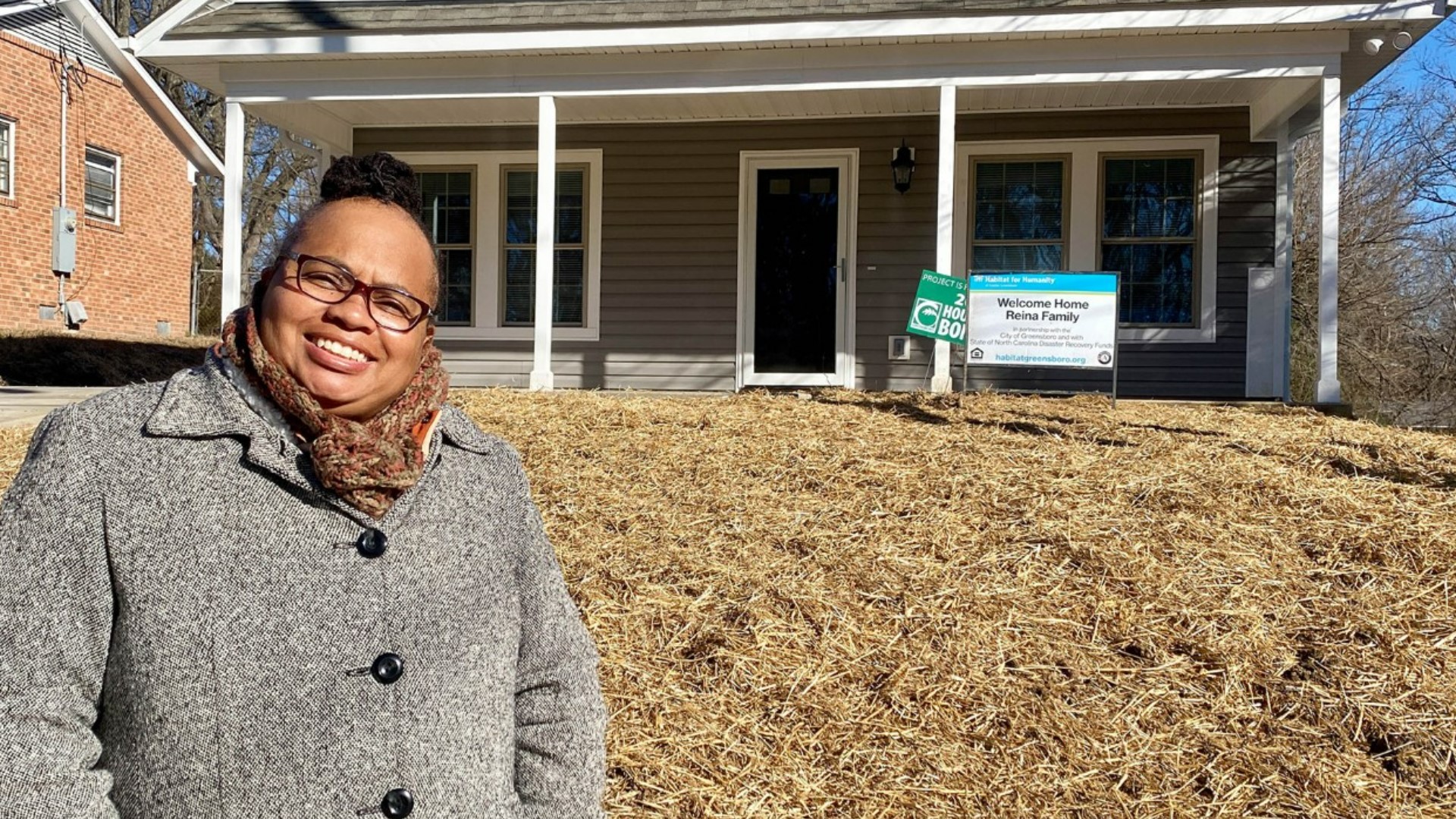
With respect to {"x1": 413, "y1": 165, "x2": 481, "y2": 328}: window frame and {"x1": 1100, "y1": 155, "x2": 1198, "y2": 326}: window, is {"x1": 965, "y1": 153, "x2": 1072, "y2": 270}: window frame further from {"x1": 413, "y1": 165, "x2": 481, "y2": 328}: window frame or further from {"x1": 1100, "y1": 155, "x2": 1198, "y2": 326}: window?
{"x1": 413, "y1": 165, "x2": 481, "y2": 328}: window frame

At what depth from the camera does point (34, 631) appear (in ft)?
4.40

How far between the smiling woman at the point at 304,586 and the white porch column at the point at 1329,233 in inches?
312

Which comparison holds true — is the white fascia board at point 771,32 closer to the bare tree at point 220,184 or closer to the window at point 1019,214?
the window at point 1019,214

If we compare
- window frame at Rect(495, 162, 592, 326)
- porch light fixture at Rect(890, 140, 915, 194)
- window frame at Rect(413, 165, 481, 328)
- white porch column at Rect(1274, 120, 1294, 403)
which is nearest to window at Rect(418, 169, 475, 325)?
window frame at Rect(413, 165, 481, 328)

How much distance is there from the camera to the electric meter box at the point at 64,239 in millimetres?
15438

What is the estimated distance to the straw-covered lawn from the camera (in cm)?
323

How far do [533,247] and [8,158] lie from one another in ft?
31.4

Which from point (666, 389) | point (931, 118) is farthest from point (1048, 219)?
point (666, 389)

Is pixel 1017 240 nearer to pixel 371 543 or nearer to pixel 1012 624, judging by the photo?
pixel 1012 624

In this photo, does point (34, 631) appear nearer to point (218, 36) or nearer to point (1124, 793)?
point (1124, 793)

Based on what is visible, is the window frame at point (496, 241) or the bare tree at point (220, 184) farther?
the bare tree at point (220, 184)

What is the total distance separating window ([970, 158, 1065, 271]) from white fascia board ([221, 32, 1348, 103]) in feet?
4.65

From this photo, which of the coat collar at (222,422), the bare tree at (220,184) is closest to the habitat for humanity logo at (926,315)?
the coat collar at (222,422)

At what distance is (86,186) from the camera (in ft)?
57.1
